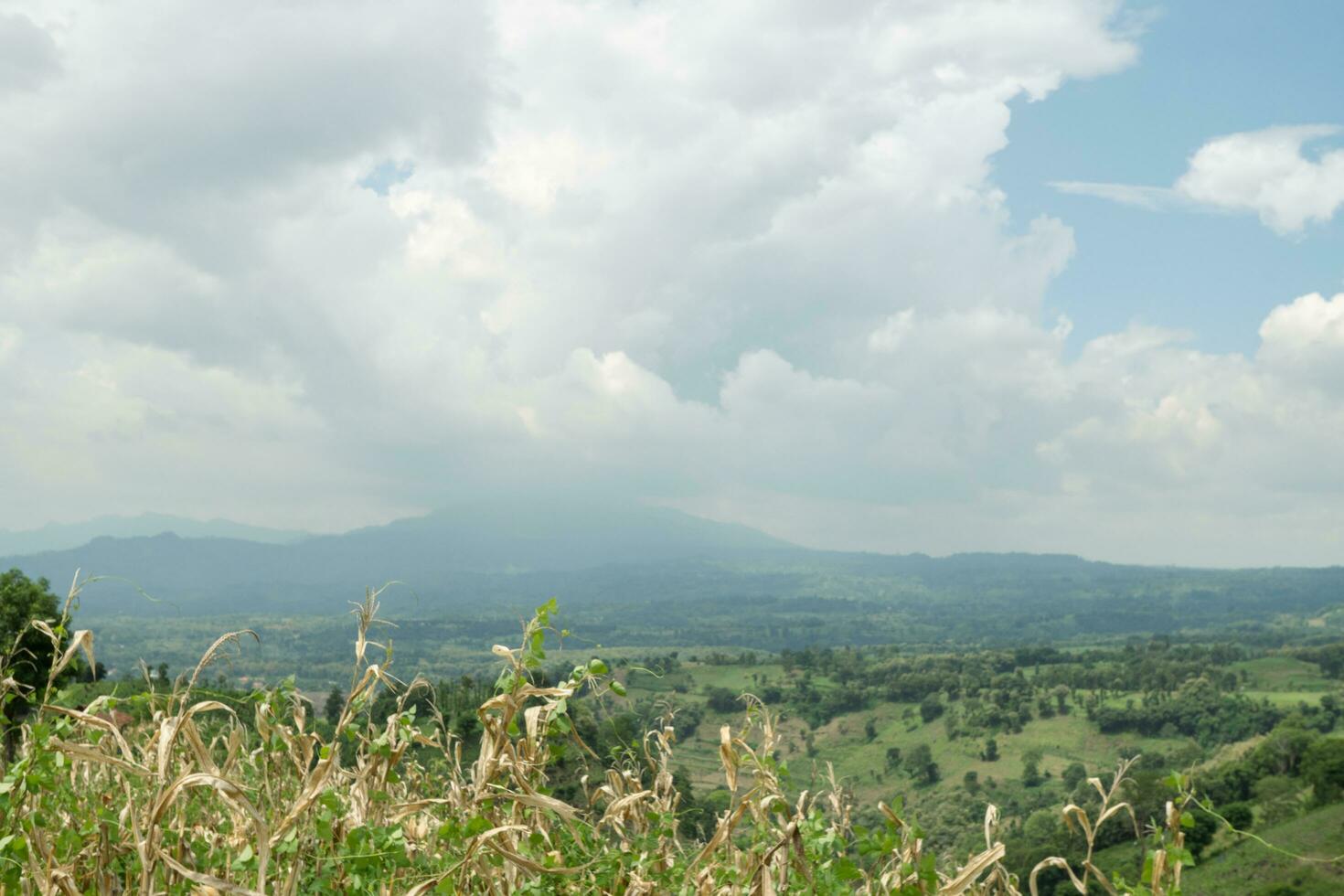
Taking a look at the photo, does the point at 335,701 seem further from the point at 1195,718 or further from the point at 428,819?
the point at 1195,718

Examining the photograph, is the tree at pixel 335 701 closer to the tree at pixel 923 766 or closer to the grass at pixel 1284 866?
the grass at pixel 1284 866

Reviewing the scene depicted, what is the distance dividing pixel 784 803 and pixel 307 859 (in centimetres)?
154

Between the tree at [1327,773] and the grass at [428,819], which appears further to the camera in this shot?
the tree at [1327,773]

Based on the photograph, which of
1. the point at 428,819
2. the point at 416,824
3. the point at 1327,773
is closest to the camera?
the point at 416,824

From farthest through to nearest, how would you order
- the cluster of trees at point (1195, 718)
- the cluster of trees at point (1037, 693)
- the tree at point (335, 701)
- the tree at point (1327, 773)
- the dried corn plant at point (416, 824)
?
1. the cluster of trees at point (1037, 693)
2. the cluster of trees at point (1195, 718)
3. the tree at point (1327, 773)
4. the tree at point (335, 701)
5. the dried corn plant at point (416, 824)

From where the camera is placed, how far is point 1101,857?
239 feet

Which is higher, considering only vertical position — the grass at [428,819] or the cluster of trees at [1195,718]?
the grass at [428,819]

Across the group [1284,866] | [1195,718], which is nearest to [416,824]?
[1284,866]

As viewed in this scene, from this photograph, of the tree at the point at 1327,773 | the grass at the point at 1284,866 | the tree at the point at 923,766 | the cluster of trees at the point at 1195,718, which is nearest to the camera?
the grass at the point at 1284,866

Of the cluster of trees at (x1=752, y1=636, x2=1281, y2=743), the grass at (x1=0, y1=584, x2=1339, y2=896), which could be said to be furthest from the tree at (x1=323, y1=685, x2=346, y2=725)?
the cluster of trees at (x1=752, y1=636, x2=1281, y2=743)

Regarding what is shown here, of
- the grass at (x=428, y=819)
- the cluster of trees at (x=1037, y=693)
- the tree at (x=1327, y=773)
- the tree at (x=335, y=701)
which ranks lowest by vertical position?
the cluster of trees at (x=1037, y=693)

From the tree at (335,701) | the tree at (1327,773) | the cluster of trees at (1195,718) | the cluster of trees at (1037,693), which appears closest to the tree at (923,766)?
the cluster of trees at (1037,693)

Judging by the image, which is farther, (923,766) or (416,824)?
(923,766)

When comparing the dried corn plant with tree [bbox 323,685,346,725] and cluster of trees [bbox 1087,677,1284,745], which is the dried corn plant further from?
cluster of trees [bbox 1087,677,1284,745]
